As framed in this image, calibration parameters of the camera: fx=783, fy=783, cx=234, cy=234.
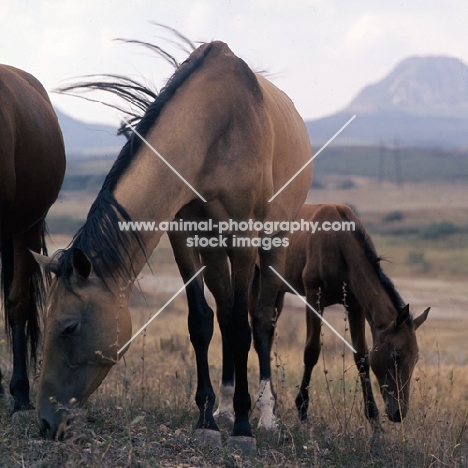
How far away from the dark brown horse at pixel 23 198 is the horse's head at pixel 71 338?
1.30 metres

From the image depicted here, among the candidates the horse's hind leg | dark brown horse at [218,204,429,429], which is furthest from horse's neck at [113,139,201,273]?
dark brown horse at [218,204,429,429]

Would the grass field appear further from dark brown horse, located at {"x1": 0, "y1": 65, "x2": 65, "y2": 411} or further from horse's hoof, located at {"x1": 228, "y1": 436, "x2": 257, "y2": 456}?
dark brown horse, located at {"x1": 0, "y1": 65, "x2": 65, "y2": 411}

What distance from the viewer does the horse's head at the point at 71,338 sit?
409cm

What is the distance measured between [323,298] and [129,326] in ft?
11.5

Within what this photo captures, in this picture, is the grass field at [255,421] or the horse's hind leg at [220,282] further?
the horse's hind leg at [220,282]

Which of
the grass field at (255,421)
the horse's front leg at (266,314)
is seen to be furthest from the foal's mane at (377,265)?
the horse's front leg at (266,314)

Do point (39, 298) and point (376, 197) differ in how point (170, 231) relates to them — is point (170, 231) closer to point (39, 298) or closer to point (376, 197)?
point (39, 298)

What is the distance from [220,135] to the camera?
16.2 feet

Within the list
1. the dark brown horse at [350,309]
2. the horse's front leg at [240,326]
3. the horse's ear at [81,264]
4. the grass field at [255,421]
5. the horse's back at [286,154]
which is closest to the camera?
the horse's ear at [81,264]

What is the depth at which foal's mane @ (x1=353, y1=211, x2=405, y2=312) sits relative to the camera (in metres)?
6.76

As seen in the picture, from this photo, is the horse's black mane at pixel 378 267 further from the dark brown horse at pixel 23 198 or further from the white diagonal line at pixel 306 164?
the dark brown horse at pixel 23 198

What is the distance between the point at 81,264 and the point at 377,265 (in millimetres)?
3550

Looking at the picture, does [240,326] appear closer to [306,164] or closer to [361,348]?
[306,164]

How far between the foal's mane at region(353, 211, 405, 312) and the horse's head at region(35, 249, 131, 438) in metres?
3.28
